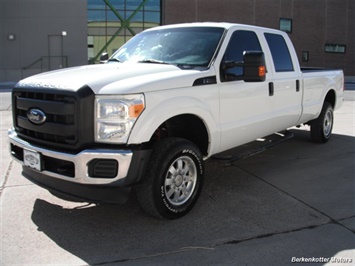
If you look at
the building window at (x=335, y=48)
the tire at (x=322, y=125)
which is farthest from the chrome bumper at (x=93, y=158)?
the building window at (x=335, y=48)

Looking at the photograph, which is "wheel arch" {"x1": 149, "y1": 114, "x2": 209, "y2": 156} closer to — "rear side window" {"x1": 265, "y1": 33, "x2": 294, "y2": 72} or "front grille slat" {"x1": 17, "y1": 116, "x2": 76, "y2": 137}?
"front grille slat" {"x1": 17, "y1": 116, "x2": 76, "y2": 137}

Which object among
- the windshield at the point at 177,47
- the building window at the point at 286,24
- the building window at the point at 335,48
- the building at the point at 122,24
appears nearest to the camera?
the windshield at the point at 177,47

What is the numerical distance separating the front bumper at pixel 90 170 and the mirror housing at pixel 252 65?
1.55 metres

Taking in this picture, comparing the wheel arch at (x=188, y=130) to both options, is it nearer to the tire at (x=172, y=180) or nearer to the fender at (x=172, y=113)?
the fender at (x=172, y=113)

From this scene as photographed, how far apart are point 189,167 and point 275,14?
113ft

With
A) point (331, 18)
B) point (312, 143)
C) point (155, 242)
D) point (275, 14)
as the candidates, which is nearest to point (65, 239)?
point (155, 242)

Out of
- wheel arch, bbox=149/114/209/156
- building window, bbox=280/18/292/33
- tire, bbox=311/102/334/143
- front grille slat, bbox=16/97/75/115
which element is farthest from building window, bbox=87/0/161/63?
front grille slat, bbox=16/97/75/115

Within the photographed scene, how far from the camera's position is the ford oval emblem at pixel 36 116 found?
3.91 metres

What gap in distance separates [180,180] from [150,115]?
87 centimetres

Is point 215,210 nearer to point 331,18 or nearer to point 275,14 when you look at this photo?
point 275,14

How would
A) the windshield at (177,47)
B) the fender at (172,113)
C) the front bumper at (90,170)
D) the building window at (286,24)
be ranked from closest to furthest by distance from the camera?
the front bumper at (90,170)
the fender at (172,113)
the windshield at (177,47)
the building window at (286,24)

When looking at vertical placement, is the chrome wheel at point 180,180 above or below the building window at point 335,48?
below

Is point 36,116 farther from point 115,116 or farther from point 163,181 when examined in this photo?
point 163,181

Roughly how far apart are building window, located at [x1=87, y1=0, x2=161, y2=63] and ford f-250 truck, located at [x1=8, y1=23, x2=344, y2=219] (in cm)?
2830
